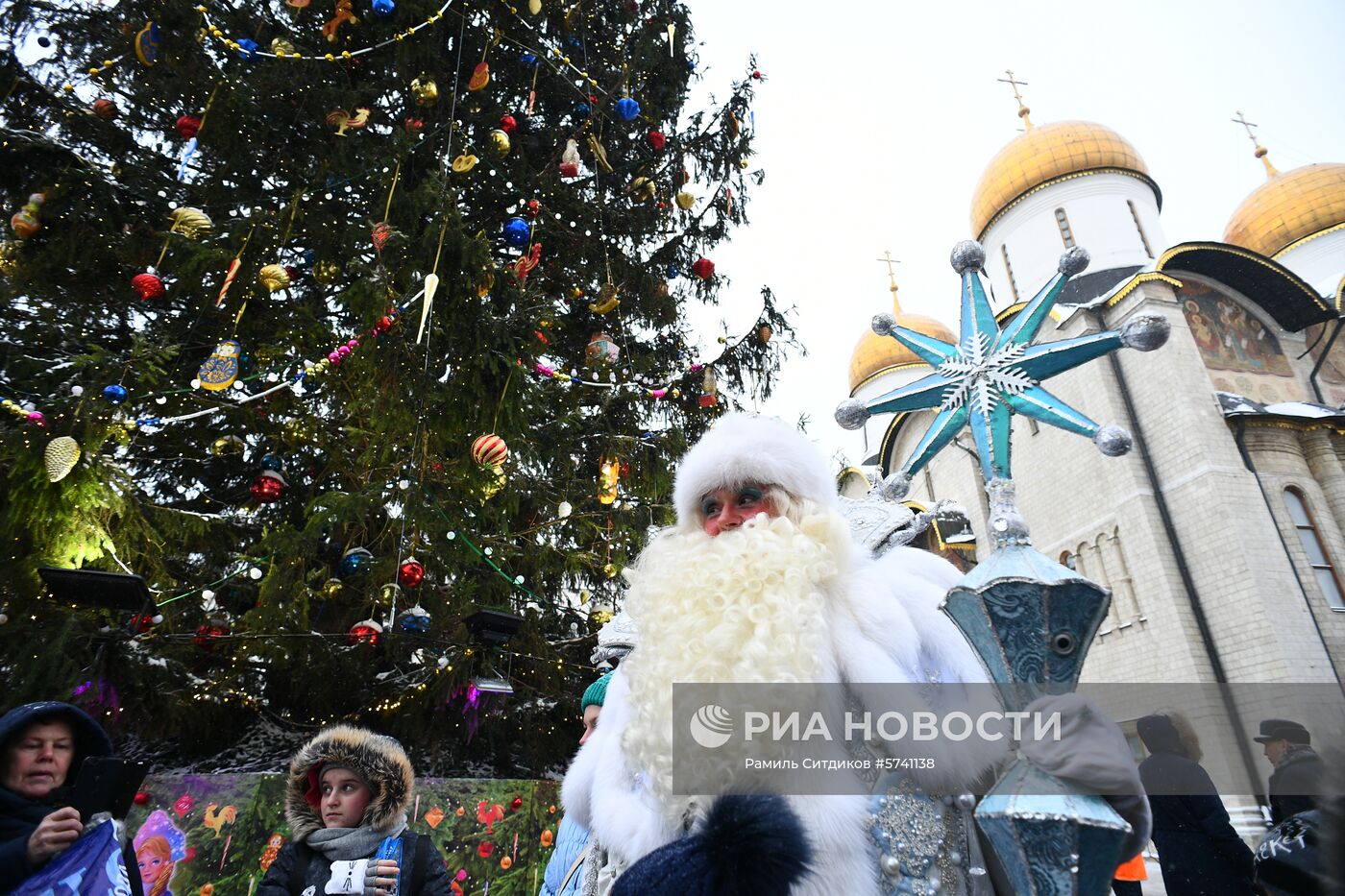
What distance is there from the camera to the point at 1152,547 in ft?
46.5

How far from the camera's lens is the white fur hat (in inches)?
95.8

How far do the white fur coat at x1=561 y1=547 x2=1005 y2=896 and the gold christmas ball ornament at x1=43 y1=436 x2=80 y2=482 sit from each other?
Result: 3.23m

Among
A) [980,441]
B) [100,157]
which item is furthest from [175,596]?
[980,441]

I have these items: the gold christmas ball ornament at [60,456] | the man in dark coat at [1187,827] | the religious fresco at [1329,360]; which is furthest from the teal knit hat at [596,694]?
the religious fresco at [1329,360]

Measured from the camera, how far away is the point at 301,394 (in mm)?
5305

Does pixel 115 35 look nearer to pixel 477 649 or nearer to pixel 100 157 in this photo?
pixel 100 157

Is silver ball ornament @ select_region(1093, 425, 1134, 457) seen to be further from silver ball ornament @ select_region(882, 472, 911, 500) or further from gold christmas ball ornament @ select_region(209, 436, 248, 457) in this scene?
gold christmas ball ornament @ select_region(209, 436, 248, 457)

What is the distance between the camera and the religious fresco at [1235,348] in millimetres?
16266

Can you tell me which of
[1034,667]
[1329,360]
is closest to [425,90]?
→ [1034,667]

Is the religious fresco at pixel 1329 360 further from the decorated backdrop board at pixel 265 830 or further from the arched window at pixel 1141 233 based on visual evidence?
the decorated backdrop board at pixel 265 830

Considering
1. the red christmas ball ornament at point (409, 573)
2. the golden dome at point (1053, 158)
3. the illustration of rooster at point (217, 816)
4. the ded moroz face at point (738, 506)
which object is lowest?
the illustration of rooster at point (217, 816)

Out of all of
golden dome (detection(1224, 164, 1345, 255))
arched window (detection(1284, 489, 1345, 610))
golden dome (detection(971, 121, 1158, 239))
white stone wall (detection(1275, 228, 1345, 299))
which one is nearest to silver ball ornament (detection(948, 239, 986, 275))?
arched window (detection(1284, 489, 1345, 610))

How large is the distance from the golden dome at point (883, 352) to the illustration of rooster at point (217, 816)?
24123 mm

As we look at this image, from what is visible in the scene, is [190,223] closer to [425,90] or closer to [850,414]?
[425,90]
